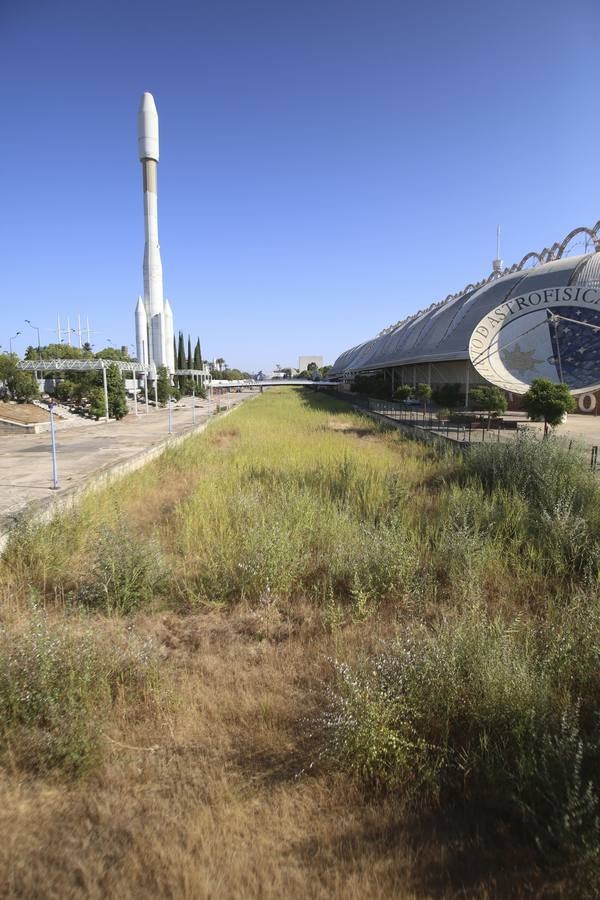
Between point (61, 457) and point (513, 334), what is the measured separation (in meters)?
24.3

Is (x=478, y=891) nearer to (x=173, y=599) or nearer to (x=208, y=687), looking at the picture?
(x=208, y=687)

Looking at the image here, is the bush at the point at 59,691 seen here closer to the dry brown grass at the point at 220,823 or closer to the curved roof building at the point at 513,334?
the dry brown grass at the point at 220,823

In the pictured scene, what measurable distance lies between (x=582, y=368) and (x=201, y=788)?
94.5 ft

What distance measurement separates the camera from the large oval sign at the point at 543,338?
85.6 ft

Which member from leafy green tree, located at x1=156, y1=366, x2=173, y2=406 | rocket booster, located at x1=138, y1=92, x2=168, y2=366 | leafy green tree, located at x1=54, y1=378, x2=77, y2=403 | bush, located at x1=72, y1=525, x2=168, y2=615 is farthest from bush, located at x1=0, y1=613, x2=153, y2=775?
rocket booster, located at x1=138, y1=92, x2=168, y2=366

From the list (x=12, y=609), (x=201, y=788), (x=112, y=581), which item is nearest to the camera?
(x=201, y=788)

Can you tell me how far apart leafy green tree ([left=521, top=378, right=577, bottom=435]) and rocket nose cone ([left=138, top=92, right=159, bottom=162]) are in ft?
202

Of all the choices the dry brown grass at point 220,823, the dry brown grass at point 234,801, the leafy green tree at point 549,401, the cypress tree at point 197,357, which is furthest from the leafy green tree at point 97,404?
the cypress tree at point 197,357

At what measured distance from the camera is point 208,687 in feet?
13.0

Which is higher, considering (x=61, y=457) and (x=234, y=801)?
(x=61, y=457)

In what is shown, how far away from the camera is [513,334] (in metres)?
27.5

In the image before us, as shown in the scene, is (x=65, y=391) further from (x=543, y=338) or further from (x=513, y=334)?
(x=543, y=338)

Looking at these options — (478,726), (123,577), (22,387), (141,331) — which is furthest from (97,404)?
(478,726)

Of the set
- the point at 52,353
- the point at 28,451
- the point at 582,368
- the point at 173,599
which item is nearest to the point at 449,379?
the point at 582,368
